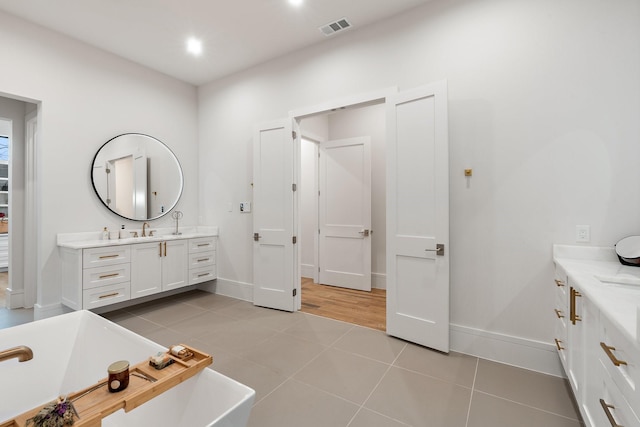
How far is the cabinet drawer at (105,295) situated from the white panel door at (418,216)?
292 cm

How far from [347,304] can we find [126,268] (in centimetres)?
268

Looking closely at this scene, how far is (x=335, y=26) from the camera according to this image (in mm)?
3172

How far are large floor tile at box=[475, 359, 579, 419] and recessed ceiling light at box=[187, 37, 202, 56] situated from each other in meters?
4.33

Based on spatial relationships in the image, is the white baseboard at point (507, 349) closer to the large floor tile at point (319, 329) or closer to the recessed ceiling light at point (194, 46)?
the large floor tile at point (319, 329)

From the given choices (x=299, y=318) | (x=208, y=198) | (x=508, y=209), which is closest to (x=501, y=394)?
(x=508, y=209)

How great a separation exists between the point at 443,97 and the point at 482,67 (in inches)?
17.1

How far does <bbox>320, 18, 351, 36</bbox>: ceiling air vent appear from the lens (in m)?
3.09

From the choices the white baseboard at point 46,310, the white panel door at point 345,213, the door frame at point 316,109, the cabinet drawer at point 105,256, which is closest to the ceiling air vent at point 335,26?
the door frame at point 316,109

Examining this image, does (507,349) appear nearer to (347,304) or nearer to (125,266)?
(347,304)

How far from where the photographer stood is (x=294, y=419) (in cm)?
179

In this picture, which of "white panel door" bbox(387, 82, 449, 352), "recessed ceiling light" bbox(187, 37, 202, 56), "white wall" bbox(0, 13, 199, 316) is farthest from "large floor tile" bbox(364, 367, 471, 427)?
"recessed ceiling light" bbox(187, 37, 202, 56)

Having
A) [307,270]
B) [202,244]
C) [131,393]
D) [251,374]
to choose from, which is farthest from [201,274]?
[131,393]

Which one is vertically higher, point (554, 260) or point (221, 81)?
point (221, 81)

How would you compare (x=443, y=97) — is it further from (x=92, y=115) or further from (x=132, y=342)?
(x=92, y=115)
